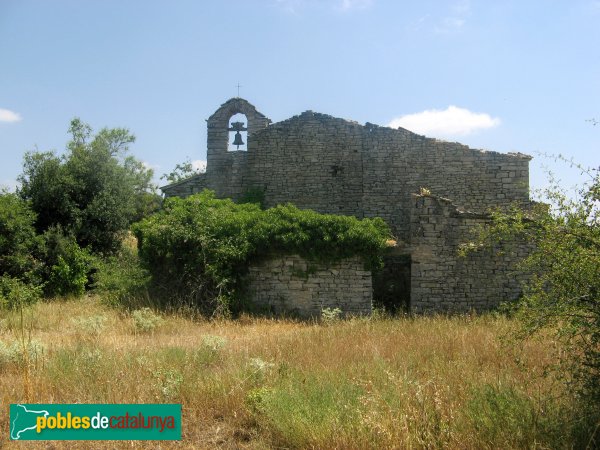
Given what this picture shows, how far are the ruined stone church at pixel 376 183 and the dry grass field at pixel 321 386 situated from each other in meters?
3.28

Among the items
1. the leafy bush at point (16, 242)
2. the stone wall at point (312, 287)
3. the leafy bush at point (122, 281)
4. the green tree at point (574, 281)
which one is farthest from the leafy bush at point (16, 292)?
the green tree at point (574, 281)

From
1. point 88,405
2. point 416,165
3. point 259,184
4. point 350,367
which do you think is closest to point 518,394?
point 350,367

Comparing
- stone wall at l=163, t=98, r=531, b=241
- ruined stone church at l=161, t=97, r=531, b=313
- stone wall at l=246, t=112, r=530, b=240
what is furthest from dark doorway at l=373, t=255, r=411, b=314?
stone wall at l=163, t=98, r=531, b=241

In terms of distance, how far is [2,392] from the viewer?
19.8 ft

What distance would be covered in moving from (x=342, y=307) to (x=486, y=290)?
348 cm

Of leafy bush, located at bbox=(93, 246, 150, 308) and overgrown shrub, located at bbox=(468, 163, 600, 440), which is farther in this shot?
leafy bush, located at bbox=(93, 246, 150, 308)

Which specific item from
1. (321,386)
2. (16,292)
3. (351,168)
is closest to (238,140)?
(351,168)

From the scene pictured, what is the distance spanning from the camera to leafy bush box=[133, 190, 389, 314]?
12297 millimetres

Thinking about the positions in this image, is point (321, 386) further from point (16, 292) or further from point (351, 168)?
point (351, 168)

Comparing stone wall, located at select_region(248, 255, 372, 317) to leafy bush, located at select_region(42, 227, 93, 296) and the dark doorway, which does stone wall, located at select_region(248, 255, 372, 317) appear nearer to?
the dark doorway

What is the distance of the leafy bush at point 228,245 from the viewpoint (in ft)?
40.3

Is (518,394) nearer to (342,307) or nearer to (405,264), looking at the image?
(342,307)

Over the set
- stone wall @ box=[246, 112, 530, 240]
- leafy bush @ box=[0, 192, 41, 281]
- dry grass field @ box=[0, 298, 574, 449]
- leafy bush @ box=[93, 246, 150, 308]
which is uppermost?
stone wall @ box=[246, 112, 530, 240]

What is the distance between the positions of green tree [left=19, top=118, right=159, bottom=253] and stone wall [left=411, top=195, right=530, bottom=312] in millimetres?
9703
